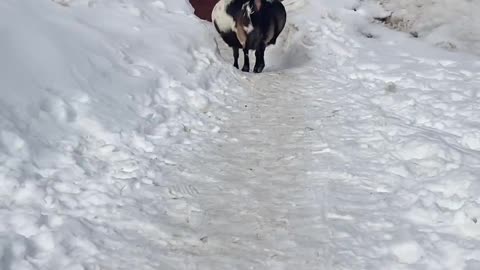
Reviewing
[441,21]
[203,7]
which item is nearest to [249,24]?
[441,21]

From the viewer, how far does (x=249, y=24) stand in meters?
10.5

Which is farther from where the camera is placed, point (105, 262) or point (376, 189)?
point (376, 189)

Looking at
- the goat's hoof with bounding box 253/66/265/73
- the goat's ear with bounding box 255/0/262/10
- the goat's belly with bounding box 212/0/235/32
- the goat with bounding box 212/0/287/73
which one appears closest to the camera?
the goat's ear with bounding box 255/0/262/10

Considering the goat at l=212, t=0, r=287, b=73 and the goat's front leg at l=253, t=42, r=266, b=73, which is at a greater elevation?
the goat at l=212, t=0, r=287, b=73

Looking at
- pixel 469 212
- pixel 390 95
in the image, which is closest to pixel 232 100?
pixel 390 95

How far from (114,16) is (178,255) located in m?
6.02

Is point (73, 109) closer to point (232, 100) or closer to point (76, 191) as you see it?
point (76, 191)

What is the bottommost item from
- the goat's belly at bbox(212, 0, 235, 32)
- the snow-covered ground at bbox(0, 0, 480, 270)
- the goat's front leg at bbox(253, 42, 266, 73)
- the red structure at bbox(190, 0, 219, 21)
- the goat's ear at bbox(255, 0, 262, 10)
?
the red structure at bbox(190, 0, 219, 21)

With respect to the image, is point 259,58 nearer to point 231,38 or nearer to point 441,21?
point 231,38

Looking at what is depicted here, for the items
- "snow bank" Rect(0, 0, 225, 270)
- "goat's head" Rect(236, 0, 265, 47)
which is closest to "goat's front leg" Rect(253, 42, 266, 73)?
"goat's head" Rect(236, 0, 265, 47)

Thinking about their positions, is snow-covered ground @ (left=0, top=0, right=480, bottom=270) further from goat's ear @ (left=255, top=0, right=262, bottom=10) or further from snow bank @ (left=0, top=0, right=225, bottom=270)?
goat's ear @ (left=255, top=0, right=262, bottom=10)

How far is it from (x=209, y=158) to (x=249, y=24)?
16.4 ft

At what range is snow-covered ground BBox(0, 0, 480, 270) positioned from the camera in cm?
418

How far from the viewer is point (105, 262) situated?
3.90 metres
